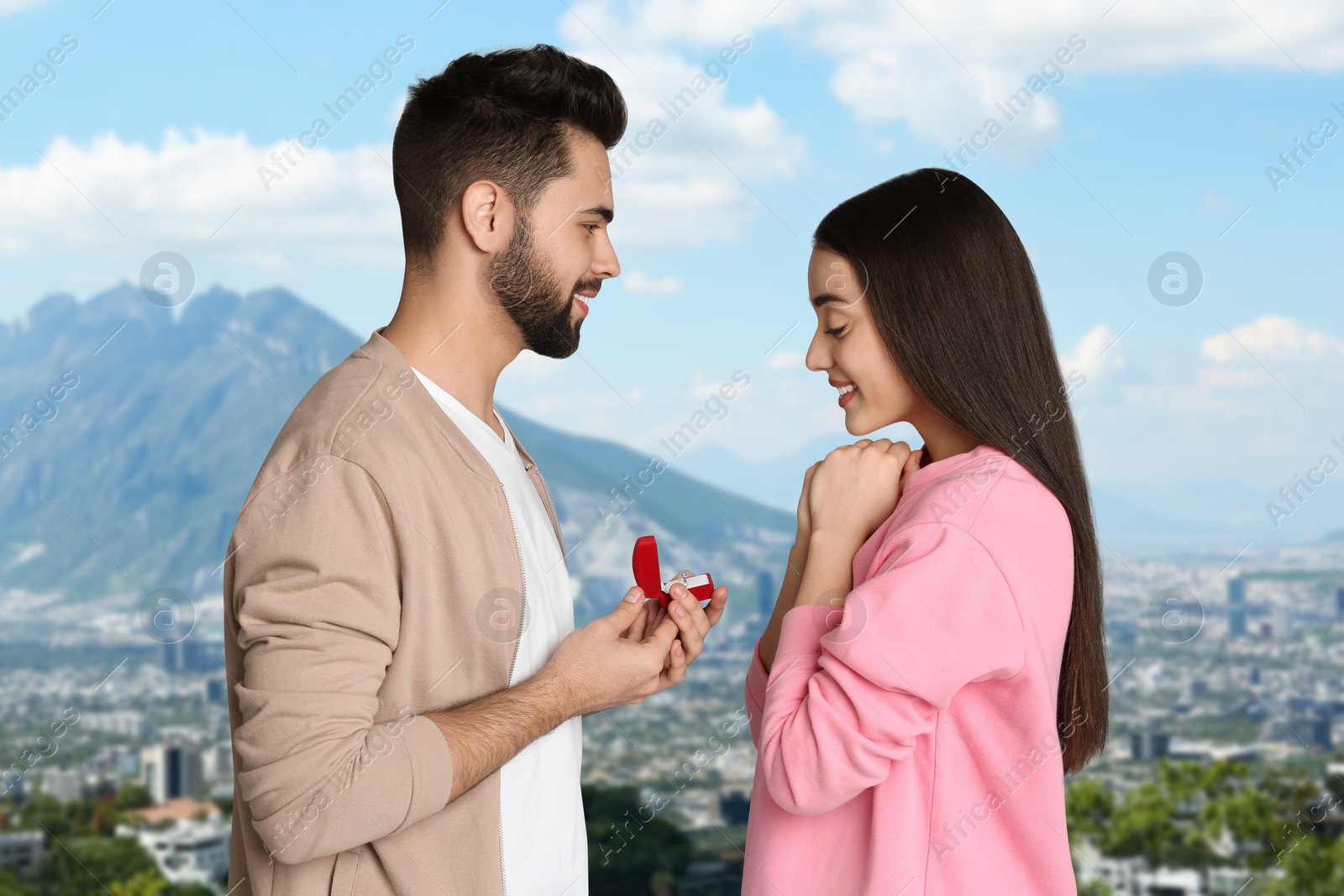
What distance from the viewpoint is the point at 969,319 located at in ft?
4.83

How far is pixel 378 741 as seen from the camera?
1.36 metres

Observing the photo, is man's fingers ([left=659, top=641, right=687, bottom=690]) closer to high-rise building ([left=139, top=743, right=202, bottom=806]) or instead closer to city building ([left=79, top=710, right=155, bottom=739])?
high-rise building ([left=139, top=743, right=202, bottom=806])

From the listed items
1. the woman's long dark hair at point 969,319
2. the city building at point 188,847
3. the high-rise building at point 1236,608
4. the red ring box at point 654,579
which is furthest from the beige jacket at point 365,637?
the high-rise building at point 1236,608

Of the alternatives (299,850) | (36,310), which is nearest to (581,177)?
(299,850)

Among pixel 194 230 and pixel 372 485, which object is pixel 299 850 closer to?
pixel 372 485

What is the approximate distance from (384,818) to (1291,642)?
830 centimetres

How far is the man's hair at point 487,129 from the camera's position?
5.72 ft

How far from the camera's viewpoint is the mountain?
9.92 metres

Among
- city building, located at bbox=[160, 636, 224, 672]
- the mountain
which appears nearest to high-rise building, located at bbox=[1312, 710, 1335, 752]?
the mountain

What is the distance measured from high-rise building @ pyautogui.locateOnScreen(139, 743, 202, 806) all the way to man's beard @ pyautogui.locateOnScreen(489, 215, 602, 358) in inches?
288

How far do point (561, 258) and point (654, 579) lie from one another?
1.80 ft

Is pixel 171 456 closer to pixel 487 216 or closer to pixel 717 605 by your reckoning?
pixel 487 216

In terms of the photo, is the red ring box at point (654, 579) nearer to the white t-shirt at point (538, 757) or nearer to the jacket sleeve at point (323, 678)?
the white t-shirt at point (538, 757)

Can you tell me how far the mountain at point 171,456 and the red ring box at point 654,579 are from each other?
23.4ft
